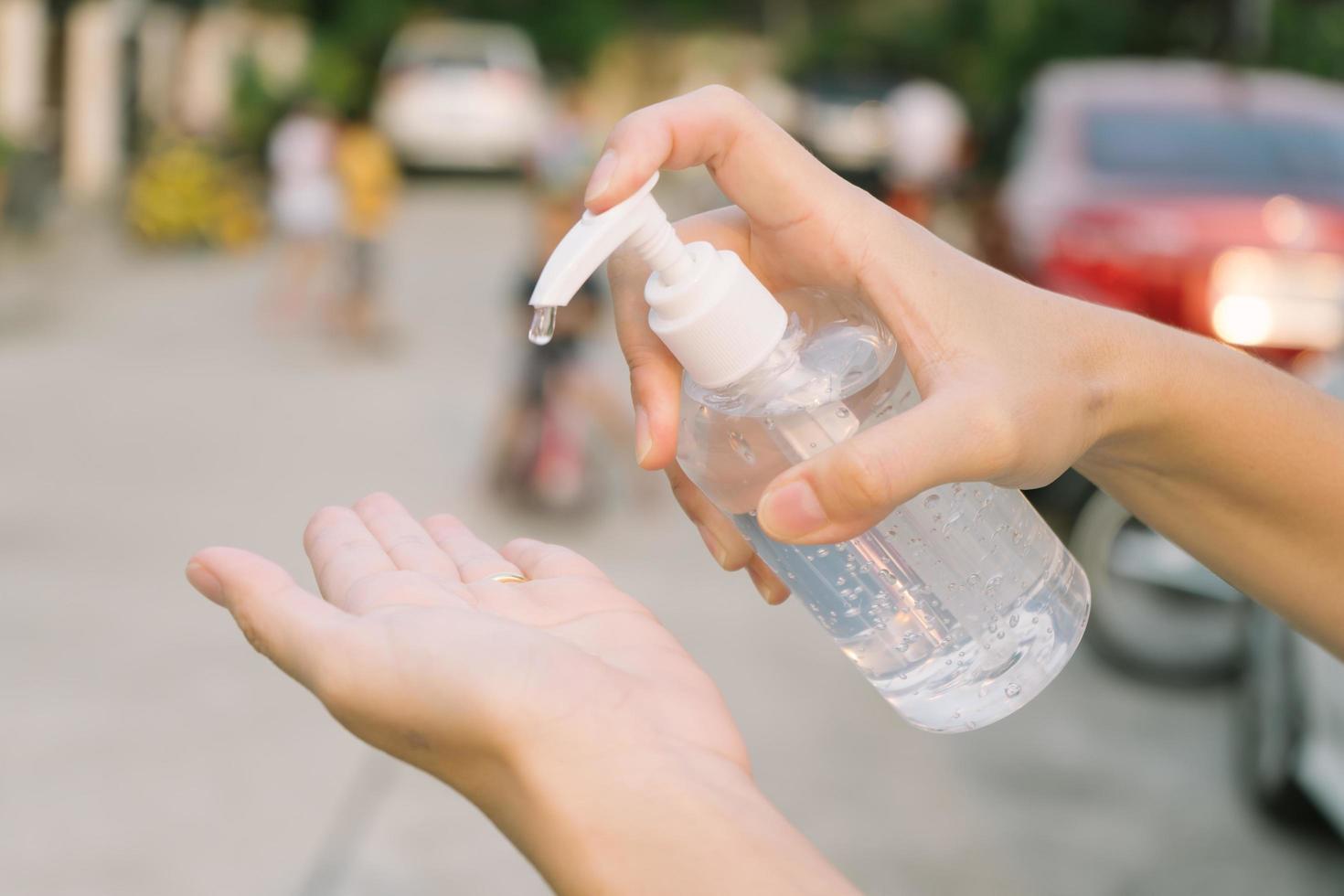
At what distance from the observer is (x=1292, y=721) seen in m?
4.00

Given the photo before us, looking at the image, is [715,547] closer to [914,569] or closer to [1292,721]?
[914,569]

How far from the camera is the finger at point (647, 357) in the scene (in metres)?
1.53

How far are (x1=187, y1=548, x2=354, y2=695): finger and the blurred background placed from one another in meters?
2.46

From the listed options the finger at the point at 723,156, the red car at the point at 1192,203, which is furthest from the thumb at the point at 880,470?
the red car at the point at 1192,203

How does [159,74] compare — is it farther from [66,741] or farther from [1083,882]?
[1083,882]

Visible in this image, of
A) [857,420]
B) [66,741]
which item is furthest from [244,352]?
[857,420]

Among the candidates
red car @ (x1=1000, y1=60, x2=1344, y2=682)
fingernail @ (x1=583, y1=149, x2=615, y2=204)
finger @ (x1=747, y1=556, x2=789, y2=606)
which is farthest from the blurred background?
fingernail @ (x1=583, y1=149, x2=615, y2=204)

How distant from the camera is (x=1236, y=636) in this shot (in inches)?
207

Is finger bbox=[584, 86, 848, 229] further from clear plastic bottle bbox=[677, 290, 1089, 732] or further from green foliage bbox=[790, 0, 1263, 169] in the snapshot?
green foliage bbox=[790, 0, 1263, 169]

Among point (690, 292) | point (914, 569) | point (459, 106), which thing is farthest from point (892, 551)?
point (459, 106)

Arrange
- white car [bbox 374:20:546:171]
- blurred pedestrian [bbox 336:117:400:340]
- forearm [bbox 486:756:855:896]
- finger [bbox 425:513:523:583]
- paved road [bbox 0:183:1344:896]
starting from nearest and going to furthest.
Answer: forearm [bbox 486:756:855:896] < finger [bbox 425:513:523:583] < paved road [bbox 0:183:1344:896] < blurred pedestrian [bbox 336:117:400:340] < white car [bbox 374:20:546:171]

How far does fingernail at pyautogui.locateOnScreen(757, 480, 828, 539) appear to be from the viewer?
4.26ft

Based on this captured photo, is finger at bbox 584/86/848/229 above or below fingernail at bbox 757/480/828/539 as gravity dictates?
above

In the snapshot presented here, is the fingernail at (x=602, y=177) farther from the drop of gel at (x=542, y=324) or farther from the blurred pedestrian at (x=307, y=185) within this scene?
the blurred pedestrian at (x=307, y=185)
